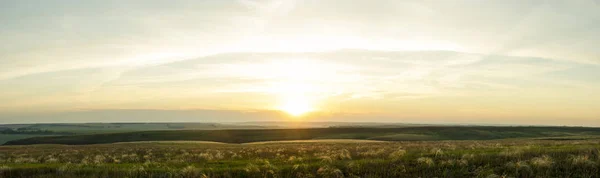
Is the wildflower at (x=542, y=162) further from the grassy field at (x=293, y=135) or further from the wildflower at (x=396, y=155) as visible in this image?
the grassy field at (x=293, y=135)

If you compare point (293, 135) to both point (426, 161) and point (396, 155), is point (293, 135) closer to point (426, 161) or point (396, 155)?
point (396, 155)

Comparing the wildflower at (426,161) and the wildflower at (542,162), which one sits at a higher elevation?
the wildflower at (542,162)

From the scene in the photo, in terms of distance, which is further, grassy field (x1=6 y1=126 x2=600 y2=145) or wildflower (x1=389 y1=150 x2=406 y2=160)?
grassy field (x1=6 y1=126 x2=600 y2=145)

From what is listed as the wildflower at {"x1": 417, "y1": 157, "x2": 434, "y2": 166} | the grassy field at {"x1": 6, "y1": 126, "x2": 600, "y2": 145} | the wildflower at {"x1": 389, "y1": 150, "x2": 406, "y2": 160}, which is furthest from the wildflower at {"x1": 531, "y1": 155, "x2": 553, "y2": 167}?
the grassy field at {"x1": 6, "y1": 126, "x2": 600, "y2": 145}

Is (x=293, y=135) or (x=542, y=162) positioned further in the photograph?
(x=293, y=135)

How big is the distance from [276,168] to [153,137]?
329ft

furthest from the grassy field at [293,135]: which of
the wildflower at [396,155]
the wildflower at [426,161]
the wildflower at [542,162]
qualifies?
the wildflower at [542,162]

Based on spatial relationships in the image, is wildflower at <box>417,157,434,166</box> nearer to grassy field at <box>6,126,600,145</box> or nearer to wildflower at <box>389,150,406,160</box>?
wildflower at <box>389,150,406,160</box>

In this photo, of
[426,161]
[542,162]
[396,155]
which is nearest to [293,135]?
[396,155]

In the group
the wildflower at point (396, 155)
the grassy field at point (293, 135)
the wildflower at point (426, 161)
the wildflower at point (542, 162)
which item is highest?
the wildflower at point (542, 162)

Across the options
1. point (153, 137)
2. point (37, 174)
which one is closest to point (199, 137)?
point (153, 137)

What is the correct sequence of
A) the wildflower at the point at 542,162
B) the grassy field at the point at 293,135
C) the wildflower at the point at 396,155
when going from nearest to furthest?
the wildflower at the point at 542,162, the wildflower at the point at 396,155, the grassy field at the point at 293,135

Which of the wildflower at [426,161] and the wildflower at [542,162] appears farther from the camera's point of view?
the wildflower at [426,161]

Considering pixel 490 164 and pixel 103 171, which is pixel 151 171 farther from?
pixel 490 164
